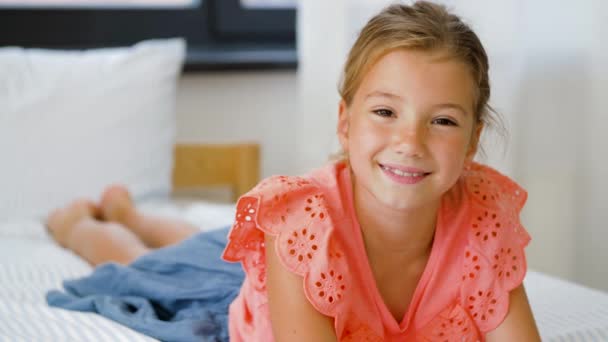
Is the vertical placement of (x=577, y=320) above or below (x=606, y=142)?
below

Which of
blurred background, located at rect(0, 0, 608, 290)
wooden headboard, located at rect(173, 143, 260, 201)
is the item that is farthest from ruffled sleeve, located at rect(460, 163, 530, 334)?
wooden headboard, located at rect(173, 143, 260, 201)

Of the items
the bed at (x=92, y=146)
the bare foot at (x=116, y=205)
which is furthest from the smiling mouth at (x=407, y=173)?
the bare foot at (x=116, y=205)

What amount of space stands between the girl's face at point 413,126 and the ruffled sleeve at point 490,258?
4.9 inches

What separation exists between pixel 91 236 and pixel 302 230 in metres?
0.75

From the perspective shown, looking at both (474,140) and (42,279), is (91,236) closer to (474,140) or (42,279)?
(42,279)

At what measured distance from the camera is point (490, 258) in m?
1.06

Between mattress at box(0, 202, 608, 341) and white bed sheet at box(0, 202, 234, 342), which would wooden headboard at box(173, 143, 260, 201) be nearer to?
white bed sheet at box(0, 202, 234, 342)

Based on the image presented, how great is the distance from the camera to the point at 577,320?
1155mm

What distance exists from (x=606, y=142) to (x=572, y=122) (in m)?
0.08

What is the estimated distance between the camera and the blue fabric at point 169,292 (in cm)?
116

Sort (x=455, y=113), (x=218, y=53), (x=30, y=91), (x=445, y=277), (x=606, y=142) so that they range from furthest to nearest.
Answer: (x=218, y=53), (x=30, y=91), (x=606, y=142), (x=445, y=277), (x=455, y=113)

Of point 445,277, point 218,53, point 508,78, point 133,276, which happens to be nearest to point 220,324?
point 133,276

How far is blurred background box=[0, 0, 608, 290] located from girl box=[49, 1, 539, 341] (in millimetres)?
538

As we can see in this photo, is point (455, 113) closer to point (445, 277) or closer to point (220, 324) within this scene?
point (445, 277)
